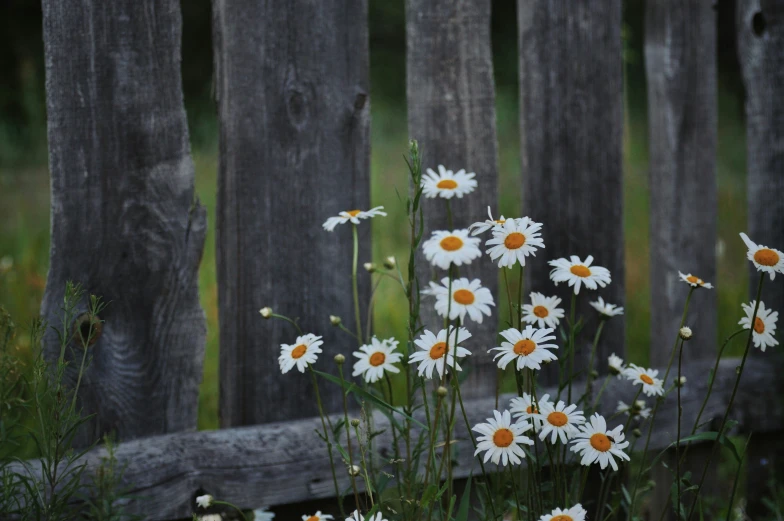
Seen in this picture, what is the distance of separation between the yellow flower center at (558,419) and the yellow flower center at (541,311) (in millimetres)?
205

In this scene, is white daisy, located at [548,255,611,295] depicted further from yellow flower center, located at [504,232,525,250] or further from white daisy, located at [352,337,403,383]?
white daisy, located at [352,337,403,383]

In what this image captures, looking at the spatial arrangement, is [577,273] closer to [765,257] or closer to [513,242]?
[513,242]

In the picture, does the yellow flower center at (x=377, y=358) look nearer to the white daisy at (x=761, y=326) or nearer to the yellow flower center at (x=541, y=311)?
the yellow flower center at (x=541, y=311)

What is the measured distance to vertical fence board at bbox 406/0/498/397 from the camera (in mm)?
1925

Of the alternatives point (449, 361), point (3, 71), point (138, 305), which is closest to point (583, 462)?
point (449, 361)

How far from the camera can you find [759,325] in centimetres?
128

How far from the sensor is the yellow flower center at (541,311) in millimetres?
1363

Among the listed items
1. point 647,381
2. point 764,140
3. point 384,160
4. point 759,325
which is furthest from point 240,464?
point 384,160

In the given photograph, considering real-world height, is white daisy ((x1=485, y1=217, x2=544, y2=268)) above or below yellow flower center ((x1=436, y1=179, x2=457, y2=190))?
below

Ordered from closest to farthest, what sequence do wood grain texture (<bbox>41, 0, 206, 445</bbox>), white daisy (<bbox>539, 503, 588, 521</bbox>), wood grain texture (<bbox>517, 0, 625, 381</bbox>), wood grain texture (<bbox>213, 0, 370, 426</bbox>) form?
white daisy (<bbox>539, 503, 588, 521</bbox>)
wood grain texture (<bbox>41, 0, 206, 445</bbox>)
wood grain texture (<bbox>213, 0, 370, 426</bbox>)
wood grain texture (<bbox>517, 0, 625, 381</bbox>)

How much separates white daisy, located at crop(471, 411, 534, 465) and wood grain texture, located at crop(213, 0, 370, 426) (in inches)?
30.7

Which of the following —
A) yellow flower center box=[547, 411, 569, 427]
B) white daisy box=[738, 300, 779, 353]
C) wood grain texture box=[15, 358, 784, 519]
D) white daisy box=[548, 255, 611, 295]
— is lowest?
wood grain texture box=[15, 358, 784, 519]

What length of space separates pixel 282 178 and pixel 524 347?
2.86 feet

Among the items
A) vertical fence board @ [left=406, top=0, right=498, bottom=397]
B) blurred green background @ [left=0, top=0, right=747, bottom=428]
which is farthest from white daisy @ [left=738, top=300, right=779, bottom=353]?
Result: blurred green background @ [left=0, top=0, right=747, bottom=428]
